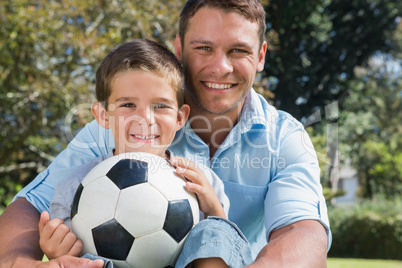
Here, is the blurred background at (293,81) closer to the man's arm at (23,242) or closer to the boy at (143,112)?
the boy at (143,112)

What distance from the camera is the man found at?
2559 millimetres

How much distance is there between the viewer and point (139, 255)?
6.49ft

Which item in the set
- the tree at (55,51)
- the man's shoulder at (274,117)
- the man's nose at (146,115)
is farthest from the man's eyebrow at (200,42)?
the tree at (55,51)

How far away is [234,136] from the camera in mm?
2893

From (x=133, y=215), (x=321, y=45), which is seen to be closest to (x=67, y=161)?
(x=133, y=215)

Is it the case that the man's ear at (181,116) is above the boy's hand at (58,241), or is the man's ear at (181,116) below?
above

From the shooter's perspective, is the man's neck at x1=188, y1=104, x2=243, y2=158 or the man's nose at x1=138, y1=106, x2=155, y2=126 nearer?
the man's nose at x1=138, y1=106, x2=155, y2=126

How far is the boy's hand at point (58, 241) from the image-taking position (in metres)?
1.98

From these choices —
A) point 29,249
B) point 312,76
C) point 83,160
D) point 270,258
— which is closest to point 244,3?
point 83,160

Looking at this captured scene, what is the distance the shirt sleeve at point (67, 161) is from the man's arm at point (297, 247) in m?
1.22

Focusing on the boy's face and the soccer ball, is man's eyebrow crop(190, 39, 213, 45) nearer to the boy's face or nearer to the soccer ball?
the boy's face

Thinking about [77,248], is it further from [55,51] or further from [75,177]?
[55,51]

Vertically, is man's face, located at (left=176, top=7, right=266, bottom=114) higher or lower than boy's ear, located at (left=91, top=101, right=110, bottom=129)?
higher

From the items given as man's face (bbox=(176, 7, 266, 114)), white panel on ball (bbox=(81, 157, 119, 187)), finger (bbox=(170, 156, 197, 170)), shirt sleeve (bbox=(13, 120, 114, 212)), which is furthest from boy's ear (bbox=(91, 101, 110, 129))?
man's face (bbox=(176, 7, 266, 114))
